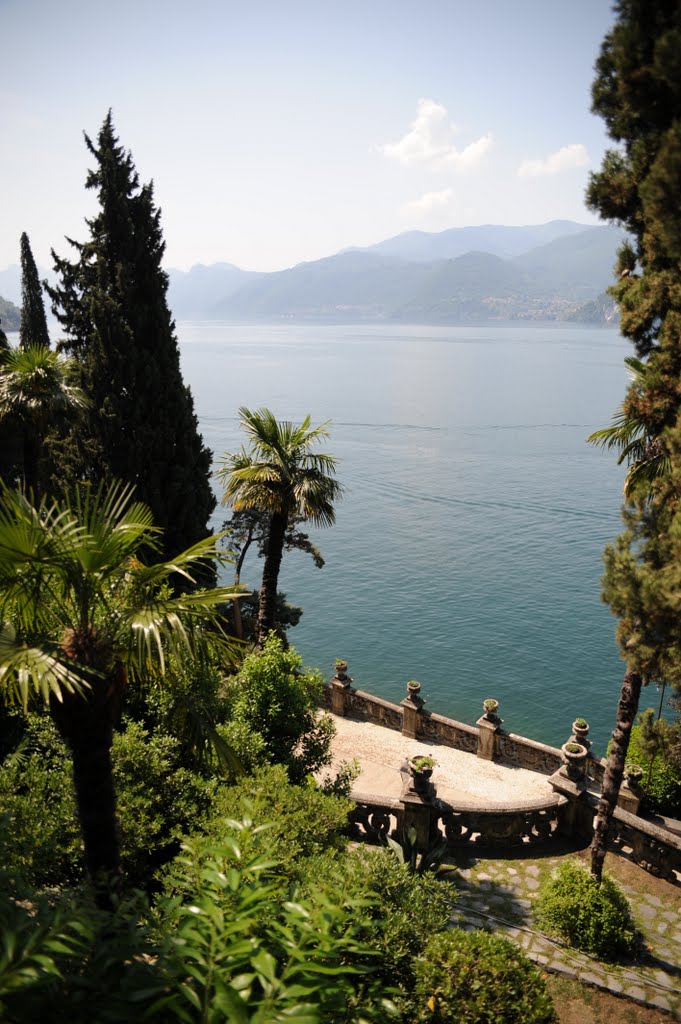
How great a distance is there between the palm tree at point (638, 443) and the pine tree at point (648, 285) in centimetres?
3

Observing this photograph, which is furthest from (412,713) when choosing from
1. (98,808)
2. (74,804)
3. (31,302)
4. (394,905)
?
(31,302)

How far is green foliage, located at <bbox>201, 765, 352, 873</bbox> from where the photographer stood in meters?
7.71

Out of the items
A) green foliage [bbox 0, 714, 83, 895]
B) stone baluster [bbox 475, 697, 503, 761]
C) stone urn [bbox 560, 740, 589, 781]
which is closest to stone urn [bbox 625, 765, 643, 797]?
stone urn [bbox 560, 740, 589, 781]

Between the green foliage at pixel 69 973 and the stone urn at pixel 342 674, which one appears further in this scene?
the stone urn at pixel 342 674

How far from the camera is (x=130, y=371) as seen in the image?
22.2m

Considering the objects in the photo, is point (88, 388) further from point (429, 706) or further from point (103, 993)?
point (103, 993)

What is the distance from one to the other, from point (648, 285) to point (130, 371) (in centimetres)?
1727

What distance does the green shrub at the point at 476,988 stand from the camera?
6094mm

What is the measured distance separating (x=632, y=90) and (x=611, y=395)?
11165 centimetres

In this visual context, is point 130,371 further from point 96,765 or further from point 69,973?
point 69,973

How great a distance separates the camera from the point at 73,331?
2411 cm

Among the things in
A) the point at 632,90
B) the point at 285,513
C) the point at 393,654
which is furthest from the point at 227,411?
the point at 632,90

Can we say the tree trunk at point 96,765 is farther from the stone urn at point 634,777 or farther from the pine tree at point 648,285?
the stone urn at point 634,777

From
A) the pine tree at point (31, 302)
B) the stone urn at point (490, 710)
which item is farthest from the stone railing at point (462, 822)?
the pine tree at point (31, 302)
